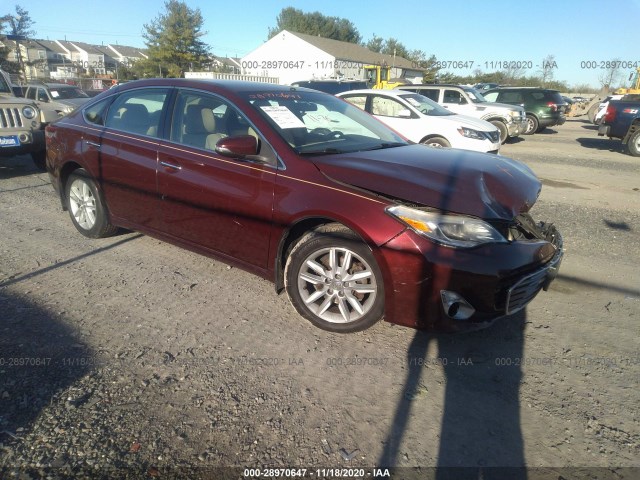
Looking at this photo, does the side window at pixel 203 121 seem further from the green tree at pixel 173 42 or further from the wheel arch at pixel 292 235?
the green tree at pixel 173 42

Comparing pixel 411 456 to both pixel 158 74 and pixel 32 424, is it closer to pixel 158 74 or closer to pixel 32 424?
pixel 32 424

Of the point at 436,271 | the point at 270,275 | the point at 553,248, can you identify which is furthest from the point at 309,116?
Answer: the point at 553,248

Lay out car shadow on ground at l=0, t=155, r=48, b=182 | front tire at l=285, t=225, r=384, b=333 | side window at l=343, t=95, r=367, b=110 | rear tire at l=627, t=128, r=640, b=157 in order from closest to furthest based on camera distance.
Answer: front tire at l=285, t=225, r=384, b=333 < car shadow on ground at l=0, t=155, r=48, b=182 < side window at l=343, t=95, r=367, b=110 < rear tire at l=627, t=128, r=640, b=157

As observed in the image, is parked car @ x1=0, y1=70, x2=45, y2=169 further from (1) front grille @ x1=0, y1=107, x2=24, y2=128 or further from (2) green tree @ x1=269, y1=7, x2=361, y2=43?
(2) green tree @ x1=269, y1=7, x2=361, y2=43

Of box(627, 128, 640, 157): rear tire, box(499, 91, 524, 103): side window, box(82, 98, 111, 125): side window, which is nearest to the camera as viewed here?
box(82, 98, 111, 125): side window

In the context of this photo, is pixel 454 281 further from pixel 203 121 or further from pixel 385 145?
pixel 203 121

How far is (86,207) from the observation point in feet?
15.8

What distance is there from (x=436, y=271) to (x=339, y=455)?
117 cm

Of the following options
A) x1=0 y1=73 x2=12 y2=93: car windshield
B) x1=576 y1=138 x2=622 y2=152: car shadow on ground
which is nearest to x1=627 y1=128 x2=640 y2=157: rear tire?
x1=576 y1=138 x2=622 y2=152: car shadow on ground

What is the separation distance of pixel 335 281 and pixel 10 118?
24.7 ft

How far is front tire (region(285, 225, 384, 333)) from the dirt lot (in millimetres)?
163

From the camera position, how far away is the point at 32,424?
2293 millimetres

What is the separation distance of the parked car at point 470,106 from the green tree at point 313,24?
69.3 meters

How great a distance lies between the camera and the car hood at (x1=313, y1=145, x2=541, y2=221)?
112 inches
